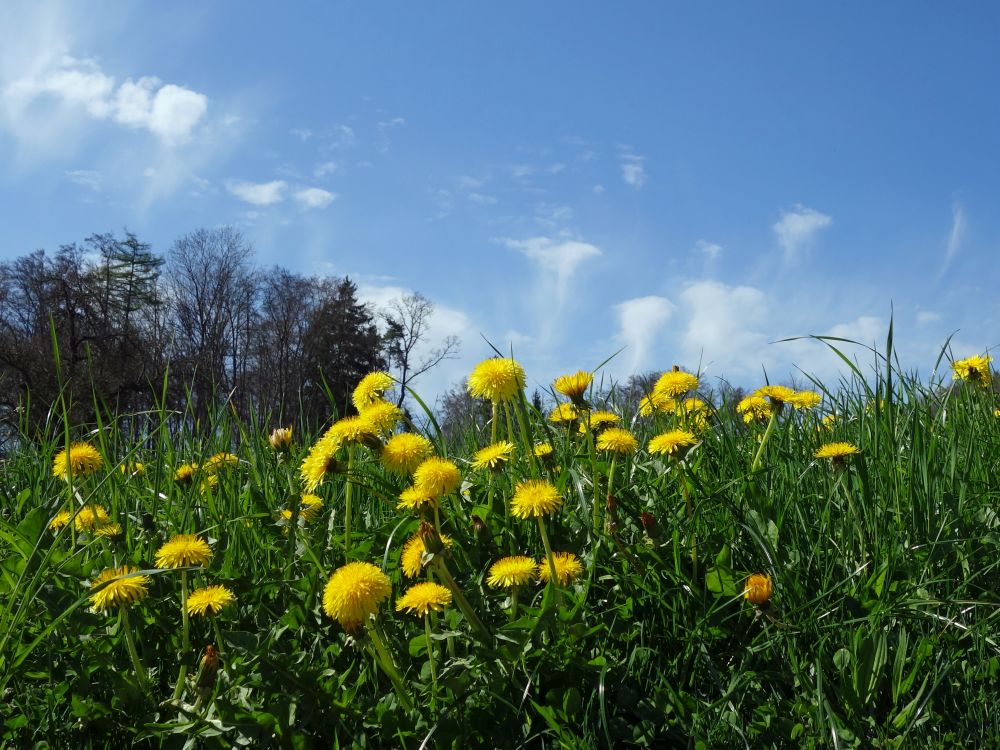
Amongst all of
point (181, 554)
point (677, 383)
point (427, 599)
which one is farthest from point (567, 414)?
point (181, 554)

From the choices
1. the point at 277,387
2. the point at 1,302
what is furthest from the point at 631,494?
the point at 277,387

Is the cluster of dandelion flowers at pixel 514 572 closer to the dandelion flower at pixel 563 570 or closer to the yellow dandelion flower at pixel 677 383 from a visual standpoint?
the dandelion flower at pixel 563 570

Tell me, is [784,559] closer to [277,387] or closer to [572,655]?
[572,655]

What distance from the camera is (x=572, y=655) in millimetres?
1513

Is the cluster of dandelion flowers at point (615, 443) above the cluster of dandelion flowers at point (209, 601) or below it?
above

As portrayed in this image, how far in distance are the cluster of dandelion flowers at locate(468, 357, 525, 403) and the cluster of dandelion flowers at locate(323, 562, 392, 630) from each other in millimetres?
735

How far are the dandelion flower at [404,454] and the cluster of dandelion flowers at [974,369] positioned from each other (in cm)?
257

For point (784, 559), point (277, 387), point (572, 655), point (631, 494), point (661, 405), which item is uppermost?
point (277, 387)

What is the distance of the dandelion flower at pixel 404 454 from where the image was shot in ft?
5.66

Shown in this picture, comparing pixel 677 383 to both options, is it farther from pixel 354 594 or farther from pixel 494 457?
pixel 354 594

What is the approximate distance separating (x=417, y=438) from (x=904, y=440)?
1.82m

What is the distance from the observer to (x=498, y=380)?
6.60 ft

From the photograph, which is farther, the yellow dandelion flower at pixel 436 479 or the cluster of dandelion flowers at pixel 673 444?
the cluster of dandelion flowers at pixel 673 444

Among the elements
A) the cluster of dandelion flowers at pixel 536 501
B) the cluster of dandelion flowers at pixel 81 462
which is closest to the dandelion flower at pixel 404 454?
the cluster of dandelion flowers at pixel 536 501
